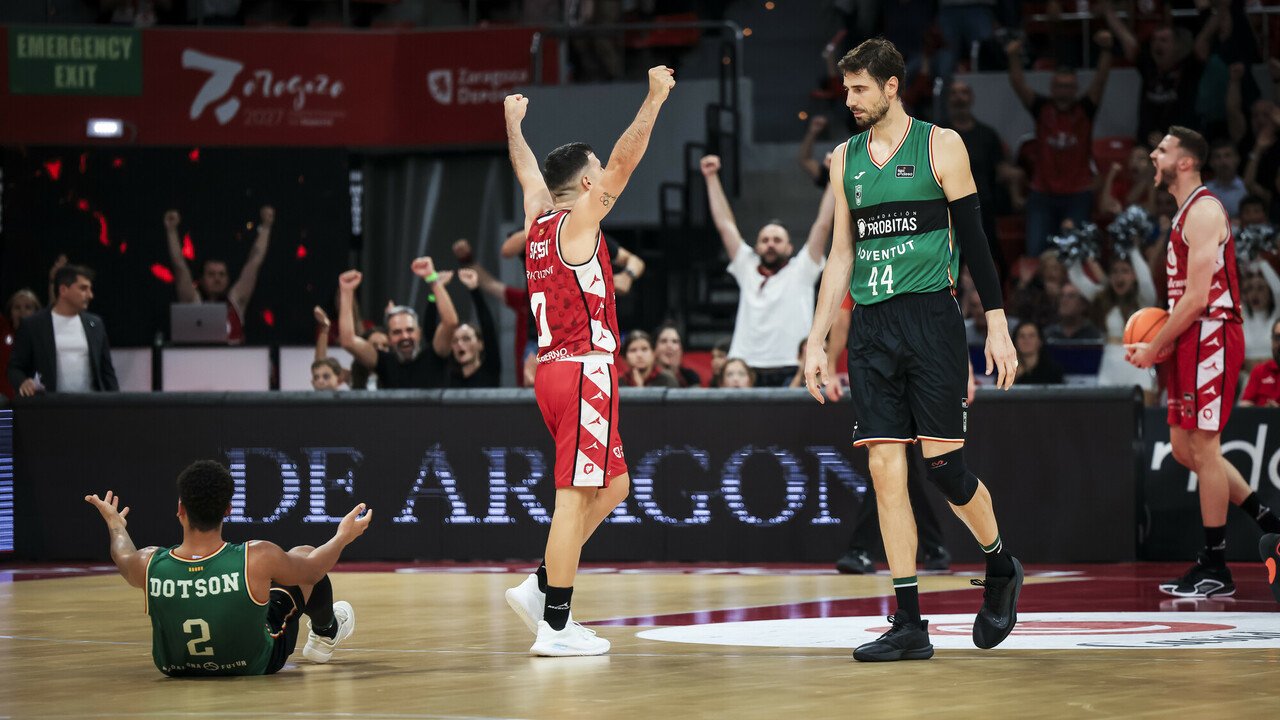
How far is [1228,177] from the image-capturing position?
15.9 m

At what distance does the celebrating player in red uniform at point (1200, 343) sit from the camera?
899 cm

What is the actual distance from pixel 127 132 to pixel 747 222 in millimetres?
7325

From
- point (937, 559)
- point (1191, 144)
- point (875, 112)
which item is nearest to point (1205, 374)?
point (1191, 144)

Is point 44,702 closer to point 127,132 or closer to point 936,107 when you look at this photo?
point 936,107

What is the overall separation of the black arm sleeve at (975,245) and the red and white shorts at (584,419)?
1479 mm

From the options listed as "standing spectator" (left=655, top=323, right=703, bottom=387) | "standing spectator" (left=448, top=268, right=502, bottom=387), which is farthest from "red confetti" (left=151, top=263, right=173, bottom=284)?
"standing spectator" (left=655, top=323, right=703, bottom=387)

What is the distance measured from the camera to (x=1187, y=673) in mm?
5930

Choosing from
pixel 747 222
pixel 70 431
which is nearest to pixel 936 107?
pixel 747 222

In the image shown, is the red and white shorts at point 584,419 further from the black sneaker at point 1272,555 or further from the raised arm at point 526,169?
the black sneaker at point 1272,555

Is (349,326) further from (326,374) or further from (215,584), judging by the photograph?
(215,584)

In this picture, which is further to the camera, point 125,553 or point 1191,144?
point 1191,144

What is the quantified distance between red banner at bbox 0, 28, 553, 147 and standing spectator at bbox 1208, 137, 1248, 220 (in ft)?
25.4

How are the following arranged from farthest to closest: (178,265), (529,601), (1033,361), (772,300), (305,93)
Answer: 1. (305,93)
2. (178,265)
3. (772,300)
4. (1033,361)
5. (529,601)

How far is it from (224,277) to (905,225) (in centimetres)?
1247
